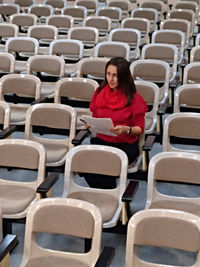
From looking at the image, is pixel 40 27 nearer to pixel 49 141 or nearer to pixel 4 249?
pixel 49 141

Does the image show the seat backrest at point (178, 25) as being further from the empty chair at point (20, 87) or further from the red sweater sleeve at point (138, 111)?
the red sweater sleeve at point (138, 111)

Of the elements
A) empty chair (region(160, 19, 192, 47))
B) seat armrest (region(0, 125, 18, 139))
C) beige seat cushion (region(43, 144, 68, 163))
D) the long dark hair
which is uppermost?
the long dark hair

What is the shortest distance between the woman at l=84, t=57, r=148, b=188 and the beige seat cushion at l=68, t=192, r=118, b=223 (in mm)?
283

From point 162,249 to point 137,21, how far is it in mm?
4955

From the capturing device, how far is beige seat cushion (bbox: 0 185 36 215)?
3.67 m

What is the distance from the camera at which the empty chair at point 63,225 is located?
9.99ft

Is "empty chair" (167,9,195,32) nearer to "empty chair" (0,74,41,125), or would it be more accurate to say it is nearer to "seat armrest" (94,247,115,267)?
"empty chair" (0,74,41,125)

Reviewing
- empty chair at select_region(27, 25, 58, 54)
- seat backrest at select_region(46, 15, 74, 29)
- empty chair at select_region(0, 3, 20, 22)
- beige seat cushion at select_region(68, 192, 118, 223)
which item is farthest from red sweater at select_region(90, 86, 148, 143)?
empty chair at select_region(0, 3, 20, 22)

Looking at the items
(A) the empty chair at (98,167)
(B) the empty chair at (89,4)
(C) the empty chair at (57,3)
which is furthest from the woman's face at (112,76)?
(C) the empty chair at (57,3)

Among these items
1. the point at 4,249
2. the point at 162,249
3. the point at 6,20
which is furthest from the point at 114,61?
the point at 6,20

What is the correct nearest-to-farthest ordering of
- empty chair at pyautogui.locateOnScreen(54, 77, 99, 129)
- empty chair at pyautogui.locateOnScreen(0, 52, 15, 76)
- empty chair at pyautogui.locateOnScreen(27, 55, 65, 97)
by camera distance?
empty chair at pyautogui.locateOnScreen(54, 77, 99, 129)
empty chair at pyautogui.locateOnScreen(27, 55, 65, 97)
empty chair at pyautogui.locateOnScreen(0, 52, 15, 76)

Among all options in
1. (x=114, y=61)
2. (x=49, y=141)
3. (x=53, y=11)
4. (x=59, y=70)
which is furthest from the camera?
(x=53, y=11)

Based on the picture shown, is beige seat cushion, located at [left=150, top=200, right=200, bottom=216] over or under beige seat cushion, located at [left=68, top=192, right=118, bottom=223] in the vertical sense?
over

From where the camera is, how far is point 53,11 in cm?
945
